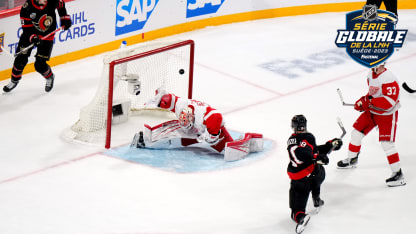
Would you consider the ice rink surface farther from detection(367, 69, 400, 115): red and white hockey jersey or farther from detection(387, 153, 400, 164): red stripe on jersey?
detection(367, 69, 400, 115): red and white hockey jersey

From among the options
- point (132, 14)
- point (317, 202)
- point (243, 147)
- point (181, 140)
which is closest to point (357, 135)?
point (317, 202)

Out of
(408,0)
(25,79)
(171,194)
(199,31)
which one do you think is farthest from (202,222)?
(408,0)

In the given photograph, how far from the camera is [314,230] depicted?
212 inches

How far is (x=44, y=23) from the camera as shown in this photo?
7.66 m

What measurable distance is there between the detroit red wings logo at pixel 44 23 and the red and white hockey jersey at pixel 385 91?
3485 mm

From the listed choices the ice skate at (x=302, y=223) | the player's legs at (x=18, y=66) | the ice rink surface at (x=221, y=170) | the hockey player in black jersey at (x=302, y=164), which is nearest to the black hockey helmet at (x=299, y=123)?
the hockey player in black jersey at (x=302, y=164)

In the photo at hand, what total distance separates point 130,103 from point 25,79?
5.76 ft

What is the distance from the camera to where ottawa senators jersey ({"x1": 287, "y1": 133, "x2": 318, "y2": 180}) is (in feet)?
17.0

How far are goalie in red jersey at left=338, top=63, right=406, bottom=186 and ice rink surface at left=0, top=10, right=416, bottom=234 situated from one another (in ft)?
0.84

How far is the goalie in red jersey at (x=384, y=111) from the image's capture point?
5828 millimetres

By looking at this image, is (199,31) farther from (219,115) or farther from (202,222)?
(202,222)

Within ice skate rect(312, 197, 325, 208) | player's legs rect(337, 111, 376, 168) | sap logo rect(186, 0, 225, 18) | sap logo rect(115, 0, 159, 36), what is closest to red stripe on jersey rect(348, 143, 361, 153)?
player's legs rect(337, 111, 376, 168)

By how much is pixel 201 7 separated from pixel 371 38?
309 cm

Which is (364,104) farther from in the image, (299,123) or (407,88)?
(407,88)
